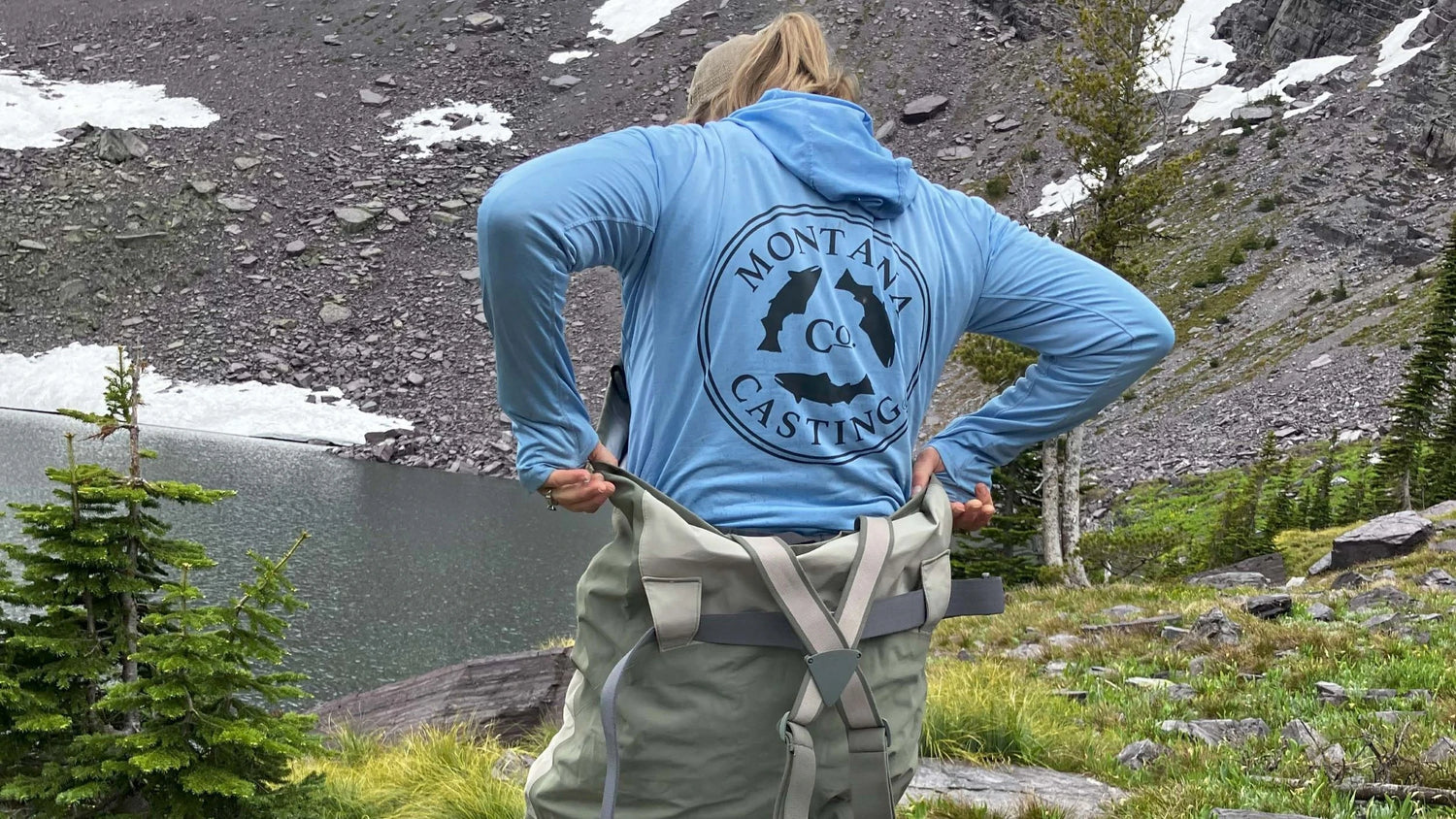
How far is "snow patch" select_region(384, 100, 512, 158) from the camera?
8219cm

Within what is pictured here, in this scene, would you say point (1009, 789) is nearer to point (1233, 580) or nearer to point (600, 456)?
point (600, 456)

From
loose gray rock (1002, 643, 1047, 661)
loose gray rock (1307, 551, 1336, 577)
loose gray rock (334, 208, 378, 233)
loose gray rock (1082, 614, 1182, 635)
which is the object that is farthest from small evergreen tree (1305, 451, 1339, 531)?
loose gray rock (334, 208, 378, 233)

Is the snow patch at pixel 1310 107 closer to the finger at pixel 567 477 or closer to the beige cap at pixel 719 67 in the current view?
the beige cap at pixel 719 67

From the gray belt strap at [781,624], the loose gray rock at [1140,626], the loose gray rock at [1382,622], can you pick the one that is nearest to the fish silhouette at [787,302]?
the gray belt strap at [781,624]

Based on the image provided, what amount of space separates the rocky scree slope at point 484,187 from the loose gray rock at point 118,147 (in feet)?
0.87

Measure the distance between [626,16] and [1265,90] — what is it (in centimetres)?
5177

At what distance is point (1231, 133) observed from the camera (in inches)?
2559

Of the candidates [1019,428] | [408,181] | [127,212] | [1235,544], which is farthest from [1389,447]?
[127,212]

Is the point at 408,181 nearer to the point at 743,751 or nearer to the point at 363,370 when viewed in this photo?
the point at 363,370

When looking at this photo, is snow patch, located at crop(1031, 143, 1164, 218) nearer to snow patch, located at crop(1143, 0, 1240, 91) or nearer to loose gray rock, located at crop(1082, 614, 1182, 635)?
Result: snow patch, located at crop(1143, 0, 1240, 91)

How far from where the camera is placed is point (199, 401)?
64688mm

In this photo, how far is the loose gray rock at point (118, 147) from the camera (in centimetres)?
7731

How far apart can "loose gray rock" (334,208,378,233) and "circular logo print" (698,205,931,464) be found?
7972 cm

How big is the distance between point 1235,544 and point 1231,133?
49873 mm
